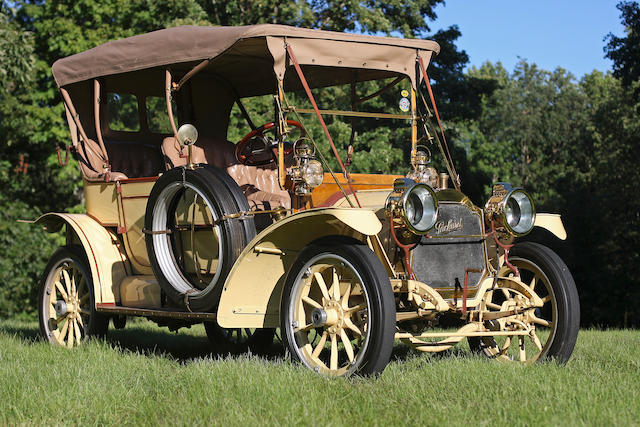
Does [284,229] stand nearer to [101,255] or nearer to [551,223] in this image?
[551,223]

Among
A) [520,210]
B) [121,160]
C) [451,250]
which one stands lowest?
[451,250]

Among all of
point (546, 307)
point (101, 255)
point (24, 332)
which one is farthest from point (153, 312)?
point (24, 332)

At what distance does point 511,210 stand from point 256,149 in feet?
7.69

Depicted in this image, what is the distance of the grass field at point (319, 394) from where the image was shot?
369 cm

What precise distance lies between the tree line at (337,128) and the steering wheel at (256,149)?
3180mm

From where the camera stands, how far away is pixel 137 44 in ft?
20.9

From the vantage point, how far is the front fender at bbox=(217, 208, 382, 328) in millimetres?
5121

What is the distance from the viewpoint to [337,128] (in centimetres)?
1503

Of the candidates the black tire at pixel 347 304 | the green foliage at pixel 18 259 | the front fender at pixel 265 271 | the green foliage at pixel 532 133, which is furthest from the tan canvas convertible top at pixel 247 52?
the green foliage at pixel 532 133

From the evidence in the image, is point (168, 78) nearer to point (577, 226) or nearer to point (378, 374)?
point (378, 374)

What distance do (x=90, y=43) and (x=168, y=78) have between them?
12.0 metres

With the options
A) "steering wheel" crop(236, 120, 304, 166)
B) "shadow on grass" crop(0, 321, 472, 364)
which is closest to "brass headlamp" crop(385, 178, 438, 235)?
"shadow on grass" crop(0, 321, 472, 364)

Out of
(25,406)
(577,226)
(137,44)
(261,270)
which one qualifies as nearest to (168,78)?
(137,44)

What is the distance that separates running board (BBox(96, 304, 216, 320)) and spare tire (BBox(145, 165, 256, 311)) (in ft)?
0.24
